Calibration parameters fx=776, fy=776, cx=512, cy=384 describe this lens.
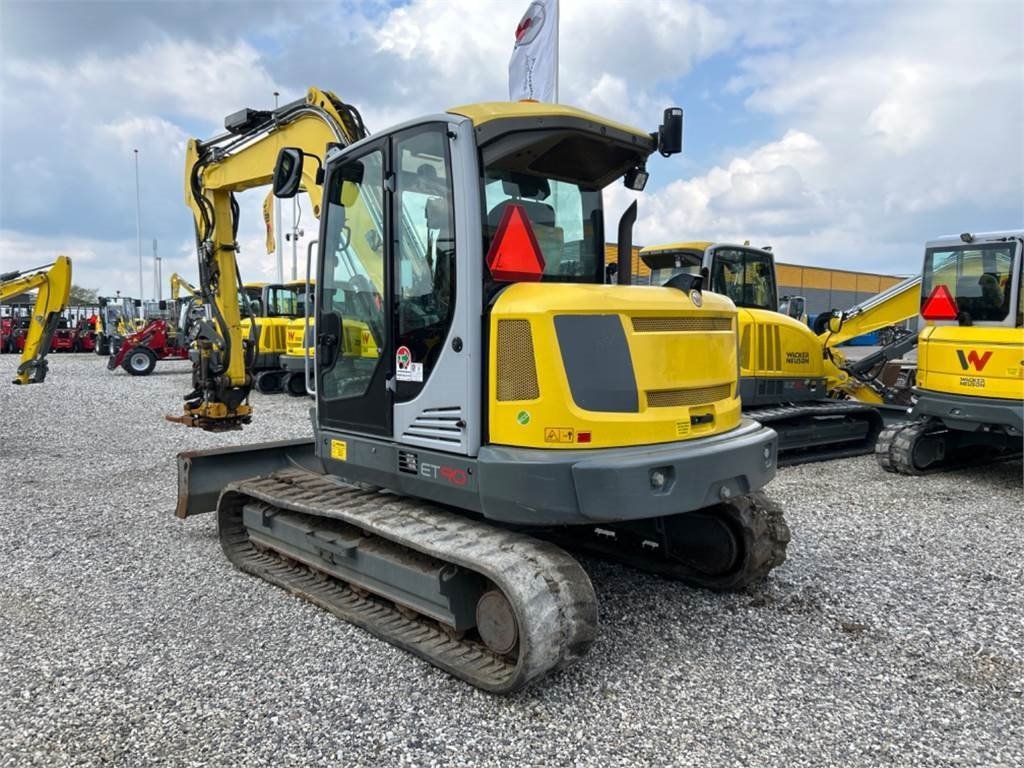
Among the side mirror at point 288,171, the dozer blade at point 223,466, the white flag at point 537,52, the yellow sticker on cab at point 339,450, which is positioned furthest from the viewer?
the white flag at point 537,52

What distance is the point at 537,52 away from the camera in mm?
10273

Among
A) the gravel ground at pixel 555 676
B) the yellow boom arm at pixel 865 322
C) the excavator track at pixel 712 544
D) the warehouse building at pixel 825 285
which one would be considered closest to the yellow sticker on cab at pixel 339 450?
the gravel ground at pixel 555 676

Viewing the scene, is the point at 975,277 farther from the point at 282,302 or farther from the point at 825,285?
the point at 825,285

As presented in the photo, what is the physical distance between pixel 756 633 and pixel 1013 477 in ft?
20.8

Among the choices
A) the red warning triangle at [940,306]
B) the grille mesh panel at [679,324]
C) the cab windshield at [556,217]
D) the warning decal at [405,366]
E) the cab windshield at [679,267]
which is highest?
the cab windshield at [679,267]

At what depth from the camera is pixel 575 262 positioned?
449 centimetres

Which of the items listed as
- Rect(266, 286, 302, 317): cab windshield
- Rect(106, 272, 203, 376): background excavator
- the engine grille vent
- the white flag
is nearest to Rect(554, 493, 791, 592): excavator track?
the engine grille vent

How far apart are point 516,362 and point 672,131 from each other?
5.76 feet

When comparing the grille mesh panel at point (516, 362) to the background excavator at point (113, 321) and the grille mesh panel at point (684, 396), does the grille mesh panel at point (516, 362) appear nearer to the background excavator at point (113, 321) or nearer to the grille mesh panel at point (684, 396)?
the grille mesh panel at point (684, 396)

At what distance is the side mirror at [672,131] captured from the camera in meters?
4.41

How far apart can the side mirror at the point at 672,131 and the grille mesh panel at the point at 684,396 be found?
1.40 m

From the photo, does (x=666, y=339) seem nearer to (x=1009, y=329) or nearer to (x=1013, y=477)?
(x=1009, y=329)

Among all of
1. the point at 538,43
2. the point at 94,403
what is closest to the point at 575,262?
the point at 538,43

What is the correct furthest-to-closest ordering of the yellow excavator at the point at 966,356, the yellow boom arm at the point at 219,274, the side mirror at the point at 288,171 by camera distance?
the yellow excavator at the point at 966,356 < the yellow boom arm at the point at 219,274 < the side mirror at the point at 288,171
